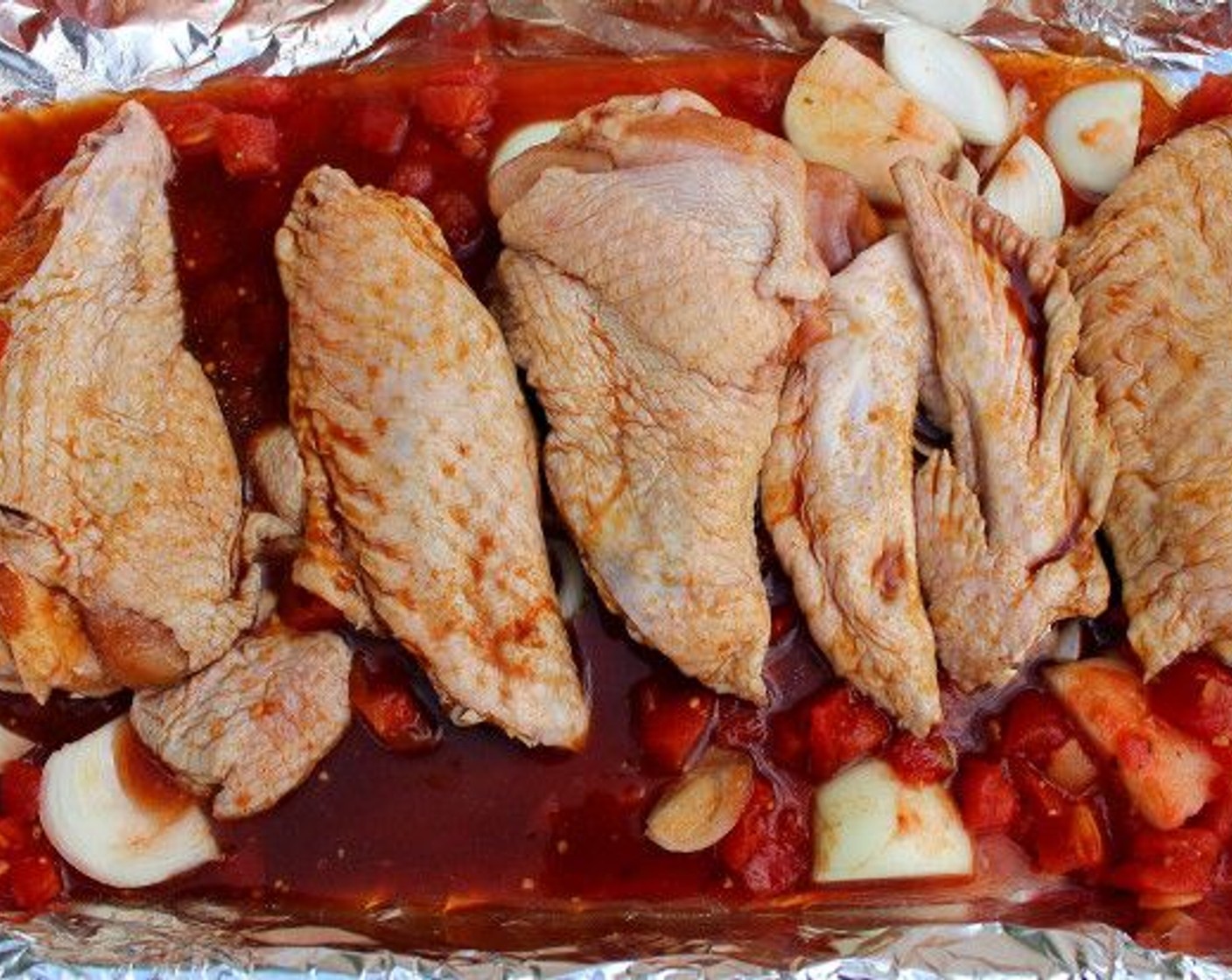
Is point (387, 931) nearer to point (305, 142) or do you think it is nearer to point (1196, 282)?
point (305, 142)

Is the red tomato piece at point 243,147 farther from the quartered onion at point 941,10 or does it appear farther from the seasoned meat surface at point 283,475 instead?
the quartered onion at point 941,10

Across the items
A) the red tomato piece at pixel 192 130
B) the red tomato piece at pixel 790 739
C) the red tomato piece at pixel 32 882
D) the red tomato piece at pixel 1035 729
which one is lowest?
the red tomato piece at pixel 1035 729

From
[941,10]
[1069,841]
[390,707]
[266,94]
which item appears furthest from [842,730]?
[266,94]

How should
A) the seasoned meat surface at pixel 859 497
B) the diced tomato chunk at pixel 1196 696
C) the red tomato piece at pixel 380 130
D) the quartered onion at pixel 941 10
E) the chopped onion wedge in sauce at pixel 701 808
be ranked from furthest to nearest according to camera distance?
the quartered onion at pixel 941 10
the red tomato piece at pixel 380 130
the diced tomato chunk at pixel 1196 696
the chopped onion wedge in sauce at pixel 701 808
the seasoned meat surface at pixel 859 497

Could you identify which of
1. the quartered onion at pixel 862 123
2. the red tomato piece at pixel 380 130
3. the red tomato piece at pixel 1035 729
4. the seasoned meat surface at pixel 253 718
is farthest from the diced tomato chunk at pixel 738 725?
the red tomato piece at pixel 380 130

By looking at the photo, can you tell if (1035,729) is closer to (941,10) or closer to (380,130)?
(941,10)

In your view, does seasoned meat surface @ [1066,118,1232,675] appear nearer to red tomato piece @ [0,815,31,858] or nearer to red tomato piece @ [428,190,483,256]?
red tomato piece @ [428,190,483,256]
